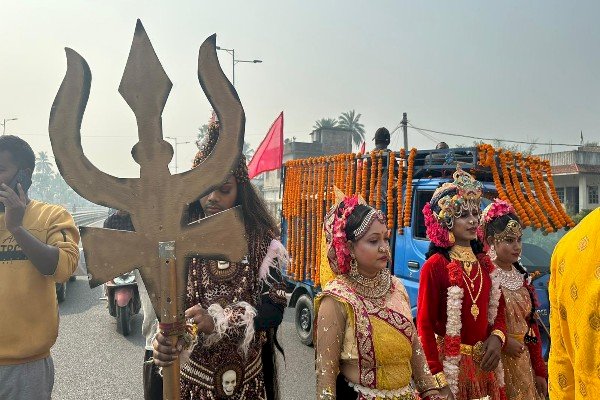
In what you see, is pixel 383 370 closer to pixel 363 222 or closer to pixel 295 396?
pixel 363 222

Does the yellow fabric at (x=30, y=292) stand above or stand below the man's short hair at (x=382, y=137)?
below

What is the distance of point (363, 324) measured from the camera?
79.4 inches

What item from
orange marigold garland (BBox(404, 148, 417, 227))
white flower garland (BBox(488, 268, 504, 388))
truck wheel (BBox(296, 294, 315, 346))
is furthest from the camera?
truck wheel (BBox(296, 294, 315, 346))

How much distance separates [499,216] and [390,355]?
5.50ft

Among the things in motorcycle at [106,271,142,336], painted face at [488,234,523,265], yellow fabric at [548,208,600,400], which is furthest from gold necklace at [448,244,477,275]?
motorcycle at [106,271,142,336]

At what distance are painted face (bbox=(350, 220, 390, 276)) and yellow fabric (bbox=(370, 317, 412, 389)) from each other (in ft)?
0.77

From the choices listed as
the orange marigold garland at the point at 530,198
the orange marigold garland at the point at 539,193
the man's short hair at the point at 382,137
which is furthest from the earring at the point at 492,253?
the man's short hair at the point at 382,137

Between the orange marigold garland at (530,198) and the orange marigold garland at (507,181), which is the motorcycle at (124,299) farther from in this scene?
the orange marigold garland at (530,198)

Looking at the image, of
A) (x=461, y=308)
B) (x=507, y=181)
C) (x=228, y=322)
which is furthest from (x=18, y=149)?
(x=507, y=181)

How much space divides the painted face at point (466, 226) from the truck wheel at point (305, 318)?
144 inches

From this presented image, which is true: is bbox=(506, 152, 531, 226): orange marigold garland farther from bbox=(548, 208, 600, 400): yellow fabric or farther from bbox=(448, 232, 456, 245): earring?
bbox=(548, 208, 600, 400): yellow fabric

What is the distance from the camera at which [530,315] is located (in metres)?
3.09

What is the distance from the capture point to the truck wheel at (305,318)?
6.27 m

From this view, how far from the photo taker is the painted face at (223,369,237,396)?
6.36ft
